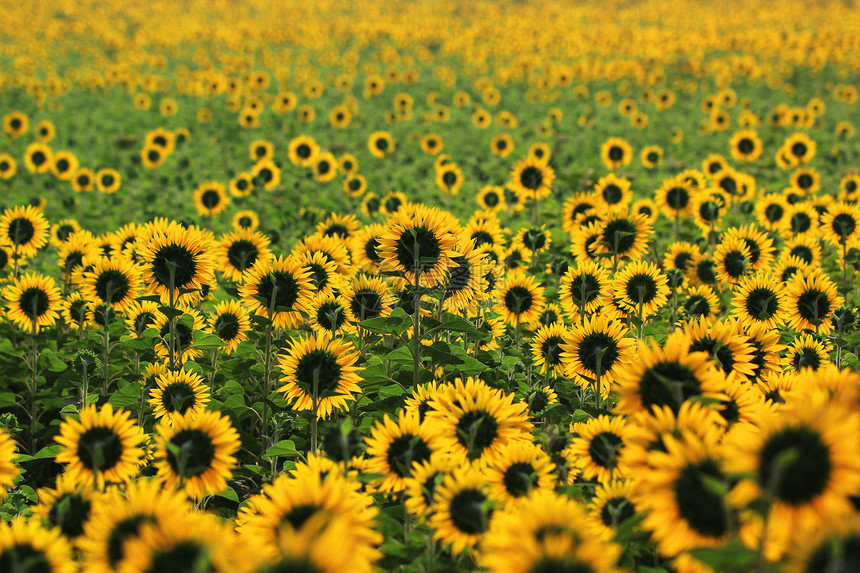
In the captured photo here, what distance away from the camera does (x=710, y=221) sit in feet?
21.8

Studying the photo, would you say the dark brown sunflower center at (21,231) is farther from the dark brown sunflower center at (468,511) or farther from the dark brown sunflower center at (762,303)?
the dark brown sunflower center at (762,303)

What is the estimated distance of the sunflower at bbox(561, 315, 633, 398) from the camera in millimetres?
3369

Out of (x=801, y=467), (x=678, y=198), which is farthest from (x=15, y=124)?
(x=801, y=467)

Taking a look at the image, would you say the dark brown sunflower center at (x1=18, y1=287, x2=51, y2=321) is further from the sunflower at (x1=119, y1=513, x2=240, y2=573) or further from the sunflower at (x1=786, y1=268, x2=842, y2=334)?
the sunflower at (x1=786, y1=268, x2=842, y2=334)

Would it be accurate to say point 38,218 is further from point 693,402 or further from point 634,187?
point 634,187

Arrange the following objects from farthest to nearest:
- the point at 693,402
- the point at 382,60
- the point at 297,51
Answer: the point at 297,51
the point at 382,60
the point at 693,402

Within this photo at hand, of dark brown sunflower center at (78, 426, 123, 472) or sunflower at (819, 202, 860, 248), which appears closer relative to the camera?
dark brown sunflower center at (78, 426, 123, 472)

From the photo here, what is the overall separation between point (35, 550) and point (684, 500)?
192cm

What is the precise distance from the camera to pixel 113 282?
416cm

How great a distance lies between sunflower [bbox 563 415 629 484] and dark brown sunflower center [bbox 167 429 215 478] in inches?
59.2

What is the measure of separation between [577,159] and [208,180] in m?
7.71

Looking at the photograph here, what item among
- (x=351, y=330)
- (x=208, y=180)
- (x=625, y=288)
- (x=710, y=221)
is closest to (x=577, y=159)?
(x=710, y=221)

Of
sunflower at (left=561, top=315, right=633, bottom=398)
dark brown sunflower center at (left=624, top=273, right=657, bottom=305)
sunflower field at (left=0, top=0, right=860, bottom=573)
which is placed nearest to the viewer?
sunflower field at (left=0, top=0, right=860, bottom=573)

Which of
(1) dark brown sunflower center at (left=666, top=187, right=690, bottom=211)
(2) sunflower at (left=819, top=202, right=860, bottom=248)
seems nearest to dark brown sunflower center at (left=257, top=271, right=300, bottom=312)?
(1) dark brown sunflower center at (left=666, top=187, right=690, bottom=211)
